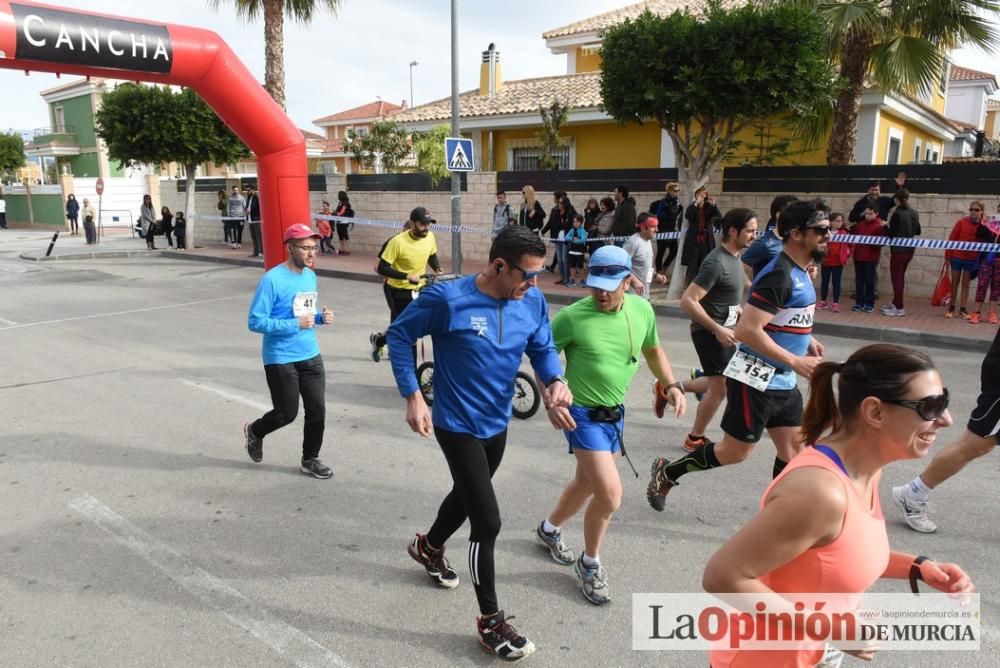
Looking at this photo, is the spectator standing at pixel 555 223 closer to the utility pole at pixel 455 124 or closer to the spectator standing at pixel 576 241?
the spectator standing at pixel 576 241

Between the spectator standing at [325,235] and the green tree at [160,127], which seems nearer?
the spectator standing at [325,235]

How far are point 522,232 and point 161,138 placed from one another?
874 inches

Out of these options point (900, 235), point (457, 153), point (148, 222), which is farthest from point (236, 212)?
point (900, 235)

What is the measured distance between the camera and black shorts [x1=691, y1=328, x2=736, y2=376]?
16.8ft

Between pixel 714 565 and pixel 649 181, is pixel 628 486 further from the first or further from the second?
pixel 649 181

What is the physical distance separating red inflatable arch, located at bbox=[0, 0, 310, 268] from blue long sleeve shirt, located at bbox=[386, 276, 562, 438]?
7.55 metres

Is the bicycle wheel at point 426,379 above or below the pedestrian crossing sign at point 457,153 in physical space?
below

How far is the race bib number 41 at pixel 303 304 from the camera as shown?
495 centimetres

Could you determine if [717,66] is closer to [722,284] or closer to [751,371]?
[722,284]

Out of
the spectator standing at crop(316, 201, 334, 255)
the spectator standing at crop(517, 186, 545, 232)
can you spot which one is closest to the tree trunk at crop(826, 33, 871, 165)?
the spectator standing at crop(517, 186, 545, 232)

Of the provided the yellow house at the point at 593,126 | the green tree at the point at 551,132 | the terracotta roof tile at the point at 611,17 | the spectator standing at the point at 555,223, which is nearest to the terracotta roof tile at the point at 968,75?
the yellow house at the point at 593,126

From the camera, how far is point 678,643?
324 cm

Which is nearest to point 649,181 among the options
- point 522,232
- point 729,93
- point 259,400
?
point 729,93

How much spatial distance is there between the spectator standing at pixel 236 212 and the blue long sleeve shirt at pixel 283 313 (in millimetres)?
18820
